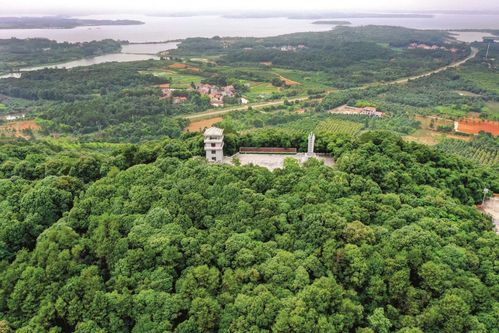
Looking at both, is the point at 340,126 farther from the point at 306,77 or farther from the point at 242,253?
the point at 242,253

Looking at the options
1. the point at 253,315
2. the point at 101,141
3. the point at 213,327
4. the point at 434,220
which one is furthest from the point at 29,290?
the point at 101,141

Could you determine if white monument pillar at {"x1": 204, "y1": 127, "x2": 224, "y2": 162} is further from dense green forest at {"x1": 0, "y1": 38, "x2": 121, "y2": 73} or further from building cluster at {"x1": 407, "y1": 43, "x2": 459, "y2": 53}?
building cluster at {"x1": 407, "y1": 43, "x2": 459, "y2": 53}

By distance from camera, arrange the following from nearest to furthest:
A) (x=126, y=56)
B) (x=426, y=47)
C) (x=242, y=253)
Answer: (x=242, y=253) → (x=126, y=56) → (x=426, y=47)

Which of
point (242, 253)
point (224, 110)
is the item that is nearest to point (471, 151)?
point (224, 110)

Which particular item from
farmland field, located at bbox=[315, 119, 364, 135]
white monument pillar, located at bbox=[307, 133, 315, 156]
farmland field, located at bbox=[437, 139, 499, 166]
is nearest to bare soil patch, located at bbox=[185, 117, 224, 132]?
farmland field, located at bbox=[315, 119, 364, 135]

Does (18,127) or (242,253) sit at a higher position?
(242,253)

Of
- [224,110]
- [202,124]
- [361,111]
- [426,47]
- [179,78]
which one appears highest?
[426,47]
